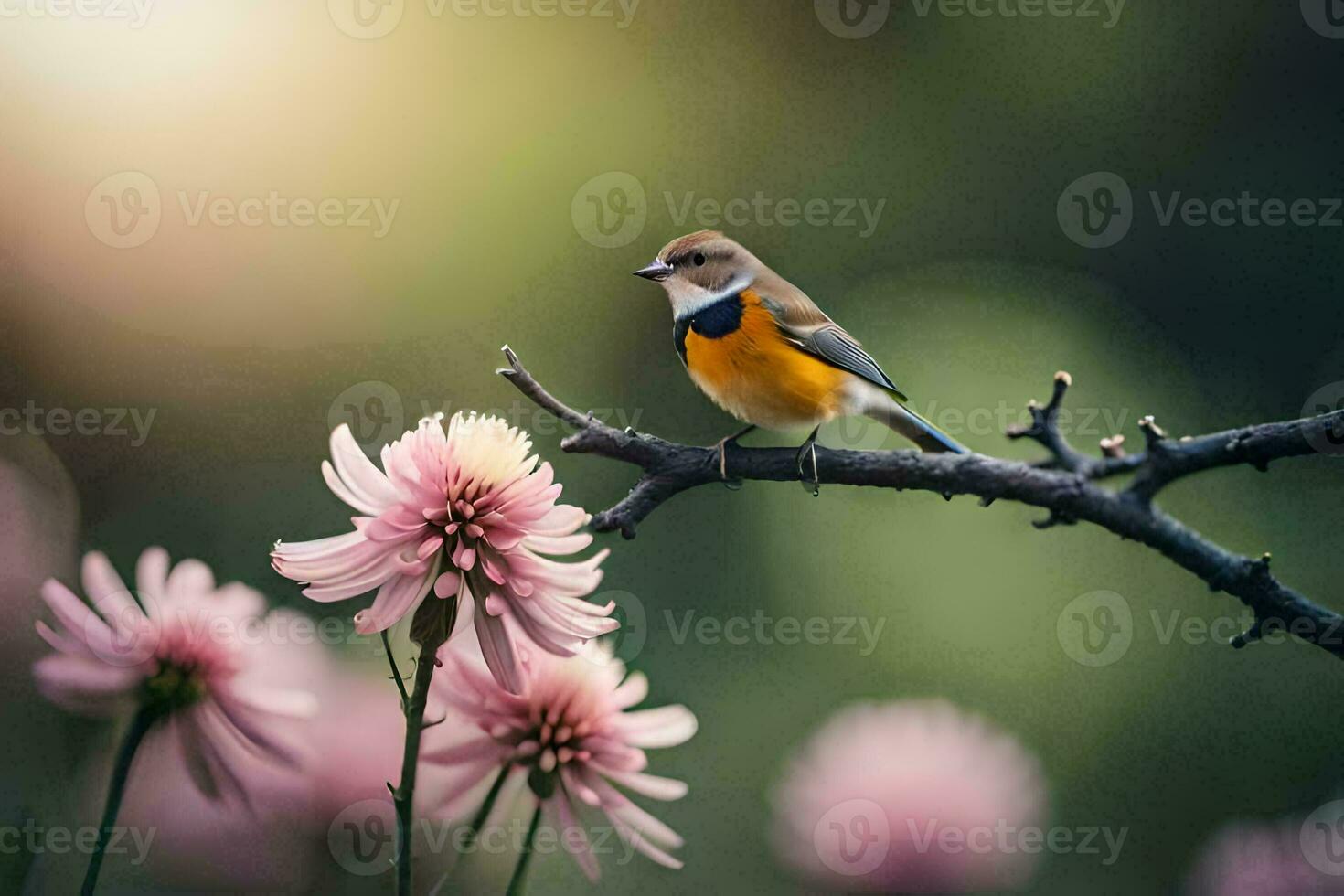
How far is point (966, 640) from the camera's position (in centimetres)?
97

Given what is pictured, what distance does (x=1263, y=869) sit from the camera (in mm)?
622

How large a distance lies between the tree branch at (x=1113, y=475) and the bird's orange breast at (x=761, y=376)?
22 centimetres

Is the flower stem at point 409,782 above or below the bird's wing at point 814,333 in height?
below

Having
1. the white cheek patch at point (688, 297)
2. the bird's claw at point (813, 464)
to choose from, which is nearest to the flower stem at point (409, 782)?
the bird's claw at point (813, 464)

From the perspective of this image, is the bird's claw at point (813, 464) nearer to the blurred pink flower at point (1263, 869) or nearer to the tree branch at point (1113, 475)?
the tree branch at point (1113, 475)

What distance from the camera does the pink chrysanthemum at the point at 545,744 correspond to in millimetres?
436

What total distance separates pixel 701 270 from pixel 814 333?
0.08 m

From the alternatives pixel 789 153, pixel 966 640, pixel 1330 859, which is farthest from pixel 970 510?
pixel 789 153

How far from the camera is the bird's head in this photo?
73cm

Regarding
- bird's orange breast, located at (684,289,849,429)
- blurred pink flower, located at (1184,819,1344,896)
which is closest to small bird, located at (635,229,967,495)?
bird's orange breast, located at (684,289,849,429)

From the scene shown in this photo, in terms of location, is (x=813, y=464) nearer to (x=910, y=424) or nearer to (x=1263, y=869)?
(x=910, y=424)

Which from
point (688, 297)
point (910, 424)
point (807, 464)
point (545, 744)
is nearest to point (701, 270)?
point (688, 297)

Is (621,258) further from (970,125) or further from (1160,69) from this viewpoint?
(1160,69)

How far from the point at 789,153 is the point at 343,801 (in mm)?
1157
